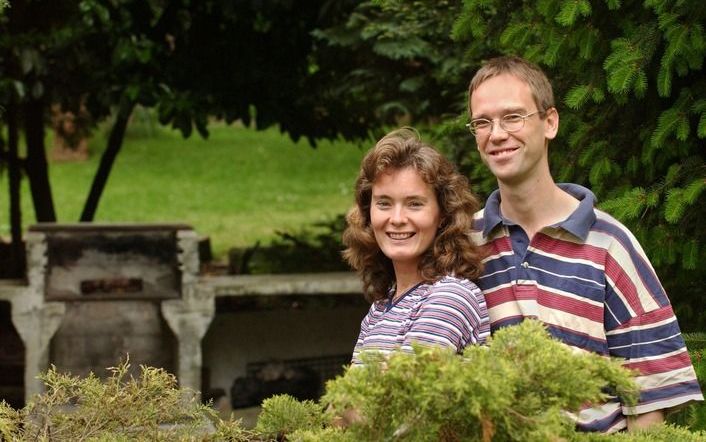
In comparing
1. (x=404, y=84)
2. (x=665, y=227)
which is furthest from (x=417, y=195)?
(x=404, y=84)

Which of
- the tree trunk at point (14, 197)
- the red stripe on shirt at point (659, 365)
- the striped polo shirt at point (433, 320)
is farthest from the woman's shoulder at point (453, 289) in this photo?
the tree trunk at point (14, 197)

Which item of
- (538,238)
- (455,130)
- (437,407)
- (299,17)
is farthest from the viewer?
(299,17)

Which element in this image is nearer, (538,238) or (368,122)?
(538,238)

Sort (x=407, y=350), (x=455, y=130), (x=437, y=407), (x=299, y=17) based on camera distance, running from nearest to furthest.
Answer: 1. (x=437, y=407)
2. (x=407, y=350)
3. (x=455, y=130)
4. (x=299, y=17)

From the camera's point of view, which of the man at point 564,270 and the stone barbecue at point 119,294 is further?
the stone barbecue at point 119,294

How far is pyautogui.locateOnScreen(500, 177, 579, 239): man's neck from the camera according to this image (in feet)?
9.98

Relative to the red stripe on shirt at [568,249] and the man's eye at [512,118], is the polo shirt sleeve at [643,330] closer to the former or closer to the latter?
the red stripe on shirt at [568,249]

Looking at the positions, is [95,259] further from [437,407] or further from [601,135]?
[437,407]

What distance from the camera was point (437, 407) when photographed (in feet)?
6.86

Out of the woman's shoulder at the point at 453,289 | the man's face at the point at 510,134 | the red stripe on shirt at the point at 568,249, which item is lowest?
the woman's shoulder at the point at 453,289

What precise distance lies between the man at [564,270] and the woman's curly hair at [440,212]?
10 cm

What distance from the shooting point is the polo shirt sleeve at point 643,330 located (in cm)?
294

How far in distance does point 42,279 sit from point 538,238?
5.51 meters

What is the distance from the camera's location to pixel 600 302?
2928mm
